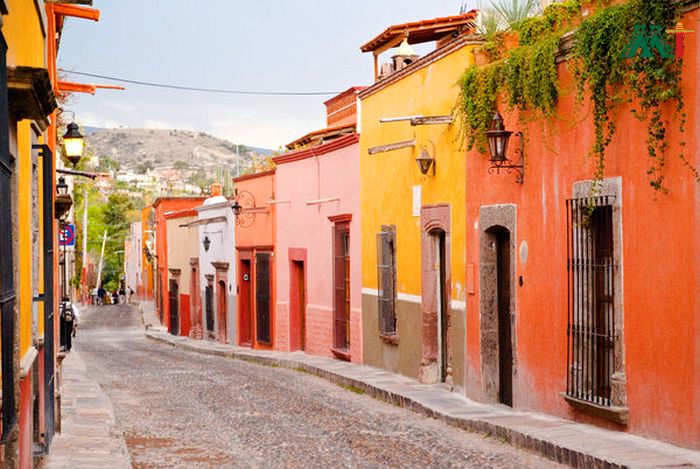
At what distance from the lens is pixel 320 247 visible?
2220cm

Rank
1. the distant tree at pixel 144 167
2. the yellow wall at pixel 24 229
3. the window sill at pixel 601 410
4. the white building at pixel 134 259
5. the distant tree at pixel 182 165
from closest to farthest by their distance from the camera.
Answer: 1. the yellow wall at pixel 24 229
2. the window sill at pixel 601 410
3. the white building at pixel 134 259
4. the distant tree at pixel 182 165
5. the distant tree at pixel 144 167

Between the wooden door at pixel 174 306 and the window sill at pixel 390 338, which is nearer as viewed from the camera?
the window sill at pixel 390 338

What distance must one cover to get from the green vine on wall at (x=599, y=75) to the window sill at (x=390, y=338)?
498cm

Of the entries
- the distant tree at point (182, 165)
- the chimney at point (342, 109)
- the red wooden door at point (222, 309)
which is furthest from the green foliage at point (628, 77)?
the distant tree at point (182, 165)

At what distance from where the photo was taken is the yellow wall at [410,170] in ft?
46.7

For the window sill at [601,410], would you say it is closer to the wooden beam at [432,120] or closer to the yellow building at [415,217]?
the yellow building at [415,217]

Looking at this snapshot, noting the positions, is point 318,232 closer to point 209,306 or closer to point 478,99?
point 478,99

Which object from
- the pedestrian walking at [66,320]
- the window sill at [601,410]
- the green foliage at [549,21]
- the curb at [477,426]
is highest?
the green foliage at [549,21]

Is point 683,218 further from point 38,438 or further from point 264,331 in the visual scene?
point 264,331

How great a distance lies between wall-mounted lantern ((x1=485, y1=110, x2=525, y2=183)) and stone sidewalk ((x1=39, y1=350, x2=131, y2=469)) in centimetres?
473

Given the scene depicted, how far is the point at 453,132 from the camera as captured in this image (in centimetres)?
1441

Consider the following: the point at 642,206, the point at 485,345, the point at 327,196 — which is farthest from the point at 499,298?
the point at 327,196

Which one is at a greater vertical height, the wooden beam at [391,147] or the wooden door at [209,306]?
the wooden beam at [391,147]

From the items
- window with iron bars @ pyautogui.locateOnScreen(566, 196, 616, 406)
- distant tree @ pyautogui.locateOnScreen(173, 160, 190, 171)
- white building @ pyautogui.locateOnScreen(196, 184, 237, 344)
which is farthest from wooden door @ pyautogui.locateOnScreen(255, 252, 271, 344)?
distant tree @ pyautogui.locateOnScreen(173, 160, 190, 171)
